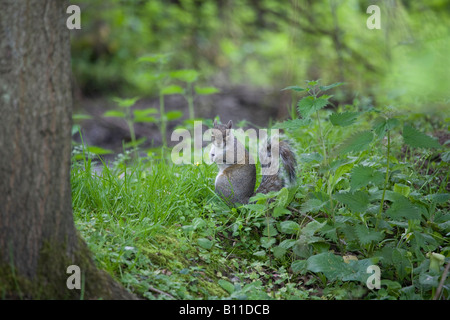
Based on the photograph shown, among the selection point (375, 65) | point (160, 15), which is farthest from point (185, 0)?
point (375, 65)

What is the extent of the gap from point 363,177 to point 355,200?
15cm

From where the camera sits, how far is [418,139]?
6.96ft

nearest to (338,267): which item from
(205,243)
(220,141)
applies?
(205,243)

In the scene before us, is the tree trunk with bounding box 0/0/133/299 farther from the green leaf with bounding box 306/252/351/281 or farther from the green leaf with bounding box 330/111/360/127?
the green leaf with bounding box 330/111/360/127

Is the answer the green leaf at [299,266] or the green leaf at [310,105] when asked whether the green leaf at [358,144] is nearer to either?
the green leaf at [310,105]

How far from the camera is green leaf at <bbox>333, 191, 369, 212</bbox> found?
230 centimetres

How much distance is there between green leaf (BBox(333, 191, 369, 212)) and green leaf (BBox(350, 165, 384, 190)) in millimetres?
124

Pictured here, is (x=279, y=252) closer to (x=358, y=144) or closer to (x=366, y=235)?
(x=366, y=235)

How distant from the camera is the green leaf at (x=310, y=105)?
239 centimetres

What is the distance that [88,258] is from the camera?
6.41ft

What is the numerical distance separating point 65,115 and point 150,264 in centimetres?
88

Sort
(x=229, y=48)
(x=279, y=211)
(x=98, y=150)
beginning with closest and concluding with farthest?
(x=279, y=211), (x=98, y=150), (x=229, y=48)
